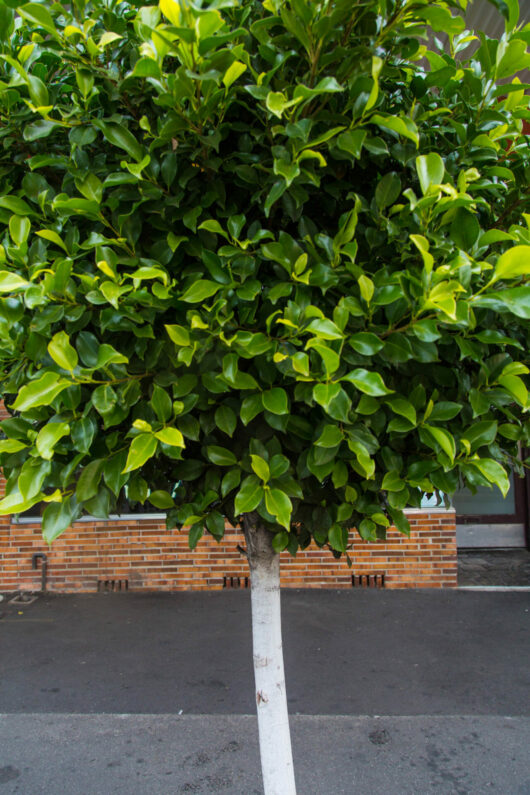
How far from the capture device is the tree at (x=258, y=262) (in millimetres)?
1295

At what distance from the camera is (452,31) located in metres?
1.43

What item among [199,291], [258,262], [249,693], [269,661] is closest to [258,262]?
[258,262]

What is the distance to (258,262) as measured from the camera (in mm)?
1548

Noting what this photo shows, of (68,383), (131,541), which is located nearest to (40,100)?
(68,383)

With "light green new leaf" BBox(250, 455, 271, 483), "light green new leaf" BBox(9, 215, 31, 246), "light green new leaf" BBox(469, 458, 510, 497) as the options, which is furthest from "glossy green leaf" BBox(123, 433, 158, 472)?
"light green new leaf" BBox(469, 458, 510, 497)

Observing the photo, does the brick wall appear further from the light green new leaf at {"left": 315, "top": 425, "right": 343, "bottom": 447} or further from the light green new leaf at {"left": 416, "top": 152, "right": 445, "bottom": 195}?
the light green new leaf at {"left": 416, "top": 152, "right": 445, "bottom": 195}

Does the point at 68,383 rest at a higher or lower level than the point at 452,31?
lower

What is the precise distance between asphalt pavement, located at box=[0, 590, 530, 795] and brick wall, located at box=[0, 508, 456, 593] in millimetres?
198

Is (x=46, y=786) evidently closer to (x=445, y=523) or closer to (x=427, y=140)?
(x=427, y=140)

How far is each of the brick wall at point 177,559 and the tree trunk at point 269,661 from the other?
14.6 feet

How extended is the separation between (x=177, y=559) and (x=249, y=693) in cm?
237

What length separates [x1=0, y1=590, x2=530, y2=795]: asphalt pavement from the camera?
11.5ft

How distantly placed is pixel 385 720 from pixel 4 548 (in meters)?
4.72

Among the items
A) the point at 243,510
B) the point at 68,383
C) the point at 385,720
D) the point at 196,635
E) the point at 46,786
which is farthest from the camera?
the point at 196,635
